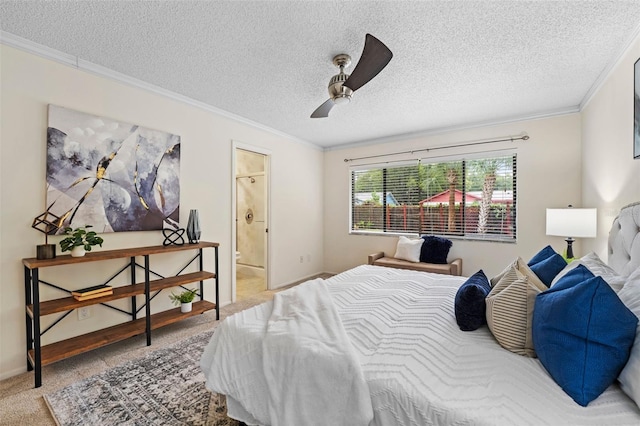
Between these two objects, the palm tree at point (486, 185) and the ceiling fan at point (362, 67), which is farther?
the palm tree at point (486, 185)

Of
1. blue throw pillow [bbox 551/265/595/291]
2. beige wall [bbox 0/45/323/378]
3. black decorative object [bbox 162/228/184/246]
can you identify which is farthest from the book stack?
blue throw pillow [bbox 551/265/595/291]

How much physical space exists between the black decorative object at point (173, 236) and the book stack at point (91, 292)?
68 cm

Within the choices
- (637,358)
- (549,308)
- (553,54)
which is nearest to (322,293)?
(549,308)

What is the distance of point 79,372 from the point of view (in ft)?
7.10

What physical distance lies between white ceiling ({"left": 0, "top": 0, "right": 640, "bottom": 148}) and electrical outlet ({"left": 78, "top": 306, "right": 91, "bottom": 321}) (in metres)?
2.18

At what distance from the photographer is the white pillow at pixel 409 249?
431 cm

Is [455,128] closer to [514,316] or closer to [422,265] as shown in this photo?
[422,265]

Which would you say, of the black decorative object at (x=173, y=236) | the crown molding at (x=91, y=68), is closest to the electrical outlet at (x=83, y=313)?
the black decorative object at (x=173, y=236)

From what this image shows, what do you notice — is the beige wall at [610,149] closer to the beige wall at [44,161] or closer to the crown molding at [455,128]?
the crown molding at [455,128]

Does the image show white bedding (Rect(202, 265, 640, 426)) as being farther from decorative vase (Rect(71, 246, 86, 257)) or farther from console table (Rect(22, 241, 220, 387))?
decorative vase (Rect(71, 246, 86, 257))

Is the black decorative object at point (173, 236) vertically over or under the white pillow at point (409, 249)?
over

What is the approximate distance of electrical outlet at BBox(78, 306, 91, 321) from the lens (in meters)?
2.48

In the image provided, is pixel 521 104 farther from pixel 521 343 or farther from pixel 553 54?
pixel 521 343

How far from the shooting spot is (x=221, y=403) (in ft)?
5.94
